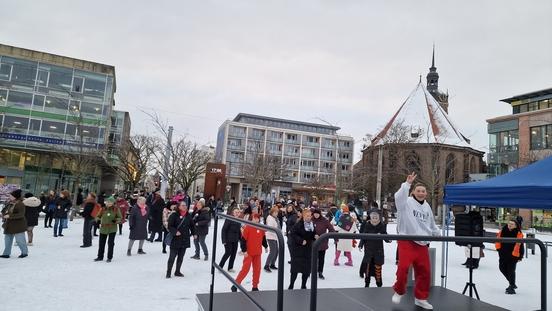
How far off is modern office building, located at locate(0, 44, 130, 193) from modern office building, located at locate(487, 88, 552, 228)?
44562 millimetres

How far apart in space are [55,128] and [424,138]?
49.3 metres

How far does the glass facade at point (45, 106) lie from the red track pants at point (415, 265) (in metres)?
39.6

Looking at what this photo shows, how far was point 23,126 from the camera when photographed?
132 feet

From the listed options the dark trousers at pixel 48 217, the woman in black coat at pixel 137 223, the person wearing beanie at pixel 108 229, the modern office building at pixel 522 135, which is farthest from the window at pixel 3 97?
the modern office building at pixel 522 135

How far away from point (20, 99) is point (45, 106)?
8.33ft

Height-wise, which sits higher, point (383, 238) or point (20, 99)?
point (20, 99)

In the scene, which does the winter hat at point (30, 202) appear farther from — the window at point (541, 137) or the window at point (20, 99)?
the window at point (541, 137)

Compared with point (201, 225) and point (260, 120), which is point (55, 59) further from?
point (260, 120)

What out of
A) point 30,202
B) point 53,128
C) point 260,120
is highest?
point 260,120

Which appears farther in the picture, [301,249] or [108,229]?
[108,229]

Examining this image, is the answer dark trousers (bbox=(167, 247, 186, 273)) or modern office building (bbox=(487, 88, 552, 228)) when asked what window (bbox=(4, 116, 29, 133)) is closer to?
dark trousers (bbox=(167, 247, 186, 273))

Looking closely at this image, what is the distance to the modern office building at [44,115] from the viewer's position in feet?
131

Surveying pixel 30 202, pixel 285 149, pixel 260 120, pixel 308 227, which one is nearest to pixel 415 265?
pixel 308 227

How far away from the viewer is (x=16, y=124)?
40.1m
